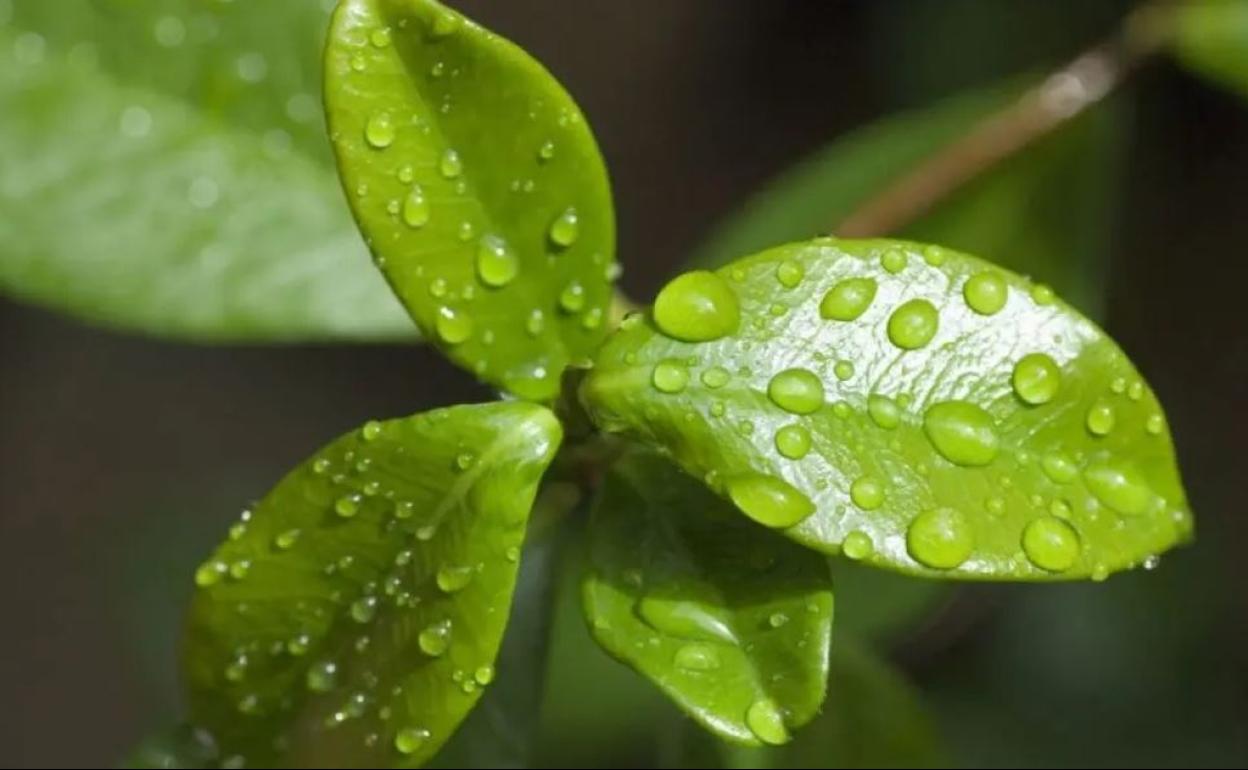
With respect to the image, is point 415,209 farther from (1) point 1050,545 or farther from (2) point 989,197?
(2) point 989,197

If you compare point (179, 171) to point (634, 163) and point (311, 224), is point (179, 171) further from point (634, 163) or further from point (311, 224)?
point (634, 163)

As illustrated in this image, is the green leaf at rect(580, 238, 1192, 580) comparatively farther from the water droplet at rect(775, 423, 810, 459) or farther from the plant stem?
the plant stem

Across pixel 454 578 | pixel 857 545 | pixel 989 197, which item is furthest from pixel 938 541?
pixel 989 197

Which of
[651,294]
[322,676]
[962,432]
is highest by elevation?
[962,432]

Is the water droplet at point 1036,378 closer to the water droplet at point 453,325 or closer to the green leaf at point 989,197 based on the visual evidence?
the water droplet at point 453,325

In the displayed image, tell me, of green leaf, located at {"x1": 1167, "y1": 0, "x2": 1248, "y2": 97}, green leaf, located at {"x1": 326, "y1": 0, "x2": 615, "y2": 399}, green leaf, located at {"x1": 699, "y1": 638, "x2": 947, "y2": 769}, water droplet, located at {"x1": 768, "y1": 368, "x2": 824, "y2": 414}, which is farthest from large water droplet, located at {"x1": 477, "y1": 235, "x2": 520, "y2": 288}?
green leaf, located at {"x1": 1167, "y1": 0, "x2": 1248, "y2": 97}

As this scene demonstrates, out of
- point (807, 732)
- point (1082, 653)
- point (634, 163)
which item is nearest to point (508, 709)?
point (807, 732)

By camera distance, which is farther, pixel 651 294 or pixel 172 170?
pixel 651 294
